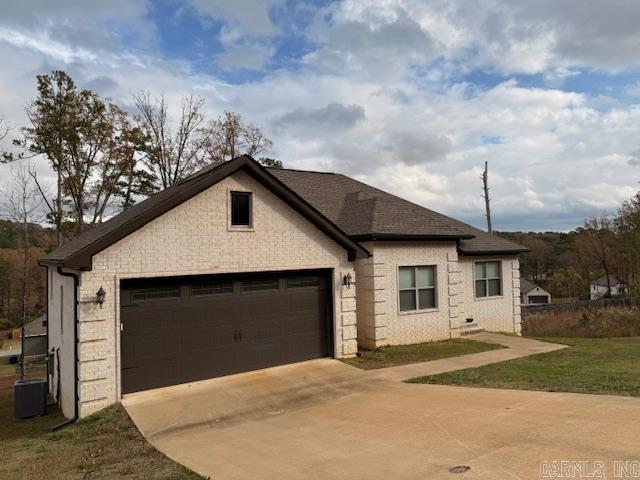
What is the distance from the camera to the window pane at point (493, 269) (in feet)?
63.8

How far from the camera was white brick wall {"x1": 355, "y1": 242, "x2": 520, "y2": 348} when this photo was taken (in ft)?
48.4

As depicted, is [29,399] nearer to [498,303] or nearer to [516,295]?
[498,303]

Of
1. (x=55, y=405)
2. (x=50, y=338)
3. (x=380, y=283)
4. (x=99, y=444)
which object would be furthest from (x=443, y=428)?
(x=50, y=338)

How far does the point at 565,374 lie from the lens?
35.6 feet

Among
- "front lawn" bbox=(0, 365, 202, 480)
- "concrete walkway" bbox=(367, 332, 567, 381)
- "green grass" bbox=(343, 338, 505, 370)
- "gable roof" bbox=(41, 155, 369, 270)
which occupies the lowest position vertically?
"front lawn" bbox=(0, 365, 202, 480)

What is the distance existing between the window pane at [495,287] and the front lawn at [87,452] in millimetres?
15249

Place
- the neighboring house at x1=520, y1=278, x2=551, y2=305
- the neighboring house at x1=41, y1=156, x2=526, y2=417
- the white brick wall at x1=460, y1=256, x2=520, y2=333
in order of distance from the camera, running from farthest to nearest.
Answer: the neighboring house at x1=520, y1=278, x2=551, y2=305 < the white brick wall at x1=460, y1=256, x2=520, y2=333 < the neighboring house at x1=41, y1=156, x2=526, y2=417

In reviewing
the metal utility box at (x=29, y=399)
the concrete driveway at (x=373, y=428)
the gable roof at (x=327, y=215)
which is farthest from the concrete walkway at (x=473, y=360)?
the metal utility box at (x=29, y=399)

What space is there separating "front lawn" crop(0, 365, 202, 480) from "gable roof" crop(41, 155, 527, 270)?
309 centimetres

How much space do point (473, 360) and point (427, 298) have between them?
3.40 meters

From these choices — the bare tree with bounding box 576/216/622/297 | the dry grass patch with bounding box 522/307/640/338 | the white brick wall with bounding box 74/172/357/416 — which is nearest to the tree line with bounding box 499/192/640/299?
the bare tree with bounding box 576/216/622/297

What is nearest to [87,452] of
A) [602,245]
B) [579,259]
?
[602,245]

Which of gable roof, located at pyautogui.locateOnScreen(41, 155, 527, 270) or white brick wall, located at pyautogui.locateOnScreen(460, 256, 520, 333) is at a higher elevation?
gable roof, located at pyautogui.locateOnScreen(41, 155, 527, 270)

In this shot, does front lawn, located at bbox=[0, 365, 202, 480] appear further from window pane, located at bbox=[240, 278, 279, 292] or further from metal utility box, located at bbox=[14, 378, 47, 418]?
window pane, located at bbox=[240, 278, 279, 292]
